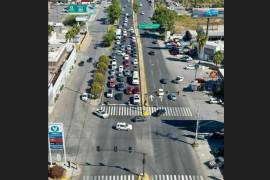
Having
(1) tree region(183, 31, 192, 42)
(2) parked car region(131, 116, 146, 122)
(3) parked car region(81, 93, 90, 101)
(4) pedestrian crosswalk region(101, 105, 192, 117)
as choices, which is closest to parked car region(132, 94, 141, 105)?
(4) pedestrian crosswalk region(101, 105, 192, 117)

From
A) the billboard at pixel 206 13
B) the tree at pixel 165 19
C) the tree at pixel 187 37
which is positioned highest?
the billboard at pixel 206 13

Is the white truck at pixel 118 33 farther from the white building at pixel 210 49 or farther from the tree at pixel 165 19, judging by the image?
the white building at pixel 210 49

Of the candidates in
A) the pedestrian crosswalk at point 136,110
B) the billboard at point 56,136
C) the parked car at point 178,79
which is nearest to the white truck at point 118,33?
the parked car at point 178,79

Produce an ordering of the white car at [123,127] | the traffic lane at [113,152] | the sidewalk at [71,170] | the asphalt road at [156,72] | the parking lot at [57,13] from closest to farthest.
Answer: the sidewalk at [71,170] → the traffic lane at [113,152] → the white car at [123,127] → the asphalt road at [156,72] → the parking lot at [57,13]

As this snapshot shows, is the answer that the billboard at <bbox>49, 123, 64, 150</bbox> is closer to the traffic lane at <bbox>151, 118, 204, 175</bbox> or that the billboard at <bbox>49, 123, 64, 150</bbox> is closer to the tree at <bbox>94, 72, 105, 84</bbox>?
the traffic lane at <bbox>151, 118, 204, 175</bbox>

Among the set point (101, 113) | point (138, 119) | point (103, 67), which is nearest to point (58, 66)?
point (103, 67)

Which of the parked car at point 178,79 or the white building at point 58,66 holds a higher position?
the white building at point 58,66

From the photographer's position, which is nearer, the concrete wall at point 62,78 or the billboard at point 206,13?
the concrete wall at point 62,78
